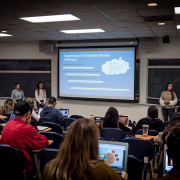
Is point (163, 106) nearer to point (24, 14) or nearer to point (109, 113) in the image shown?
point (109, 113)

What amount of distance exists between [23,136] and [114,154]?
118 centimetres

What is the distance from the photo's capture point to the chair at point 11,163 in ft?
8.73

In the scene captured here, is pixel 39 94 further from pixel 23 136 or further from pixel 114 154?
pixel 114 154

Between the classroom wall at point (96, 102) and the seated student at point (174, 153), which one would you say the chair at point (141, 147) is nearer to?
the seated student at point (174, 153)

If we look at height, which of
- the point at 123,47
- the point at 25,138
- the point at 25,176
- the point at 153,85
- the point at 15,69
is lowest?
the point at 25,176

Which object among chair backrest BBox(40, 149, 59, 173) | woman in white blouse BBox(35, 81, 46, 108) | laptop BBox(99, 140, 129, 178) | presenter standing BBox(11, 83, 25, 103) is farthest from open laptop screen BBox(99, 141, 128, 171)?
presenter standing BBox(11, 83, 25, 103)

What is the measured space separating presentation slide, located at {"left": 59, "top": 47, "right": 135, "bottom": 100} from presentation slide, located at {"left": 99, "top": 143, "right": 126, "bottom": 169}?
20.7 feet

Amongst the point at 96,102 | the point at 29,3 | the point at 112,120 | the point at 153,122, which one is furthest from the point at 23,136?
the point at 96,102

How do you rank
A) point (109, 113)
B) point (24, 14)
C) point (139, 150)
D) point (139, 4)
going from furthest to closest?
point (24, 14)
point (109, 113)
point (139, 4)
point (139, 150)

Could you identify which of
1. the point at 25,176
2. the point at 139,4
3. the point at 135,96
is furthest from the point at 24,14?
the point at 135,96

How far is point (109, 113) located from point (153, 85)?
14.3 ft

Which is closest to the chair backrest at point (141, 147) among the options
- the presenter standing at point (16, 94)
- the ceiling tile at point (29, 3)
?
the ceiling tile at point (29, 3)

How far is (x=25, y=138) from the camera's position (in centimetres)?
285

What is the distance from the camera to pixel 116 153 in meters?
2.32
